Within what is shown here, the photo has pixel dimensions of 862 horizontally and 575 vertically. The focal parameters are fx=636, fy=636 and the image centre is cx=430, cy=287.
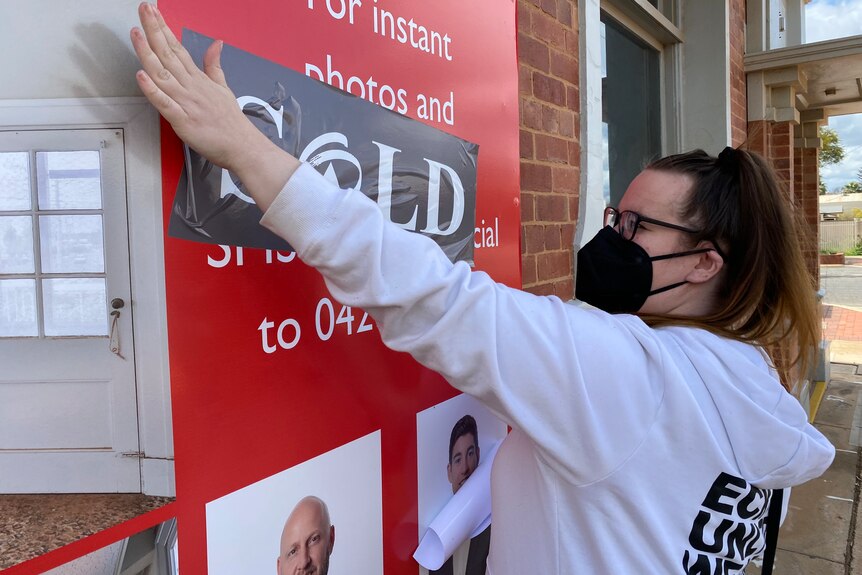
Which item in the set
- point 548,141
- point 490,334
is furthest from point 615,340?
point 548,141

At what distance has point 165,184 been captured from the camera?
987 mm

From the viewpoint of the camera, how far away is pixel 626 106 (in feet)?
13.5

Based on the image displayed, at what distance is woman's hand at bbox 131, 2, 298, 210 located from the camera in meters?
0.88

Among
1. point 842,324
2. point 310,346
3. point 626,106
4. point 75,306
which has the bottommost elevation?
point 842,324

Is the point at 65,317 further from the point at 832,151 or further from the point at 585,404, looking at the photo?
the point at 832,151

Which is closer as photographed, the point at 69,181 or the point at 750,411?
the point at 69,181

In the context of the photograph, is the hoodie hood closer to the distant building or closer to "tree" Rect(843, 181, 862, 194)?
the distant building

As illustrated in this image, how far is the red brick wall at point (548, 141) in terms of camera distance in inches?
85.5

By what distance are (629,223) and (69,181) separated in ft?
3.59

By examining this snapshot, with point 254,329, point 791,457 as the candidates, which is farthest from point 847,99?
point 254,329

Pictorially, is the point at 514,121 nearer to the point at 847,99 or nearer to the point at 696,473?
the point at 696,473

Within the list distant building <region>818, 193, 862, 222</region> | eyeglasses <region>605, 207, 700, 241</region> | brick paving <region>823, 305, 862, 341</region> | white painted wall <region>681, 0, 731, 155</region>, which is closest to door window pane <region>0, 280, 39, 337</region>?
eyeglasses <region>605, 207, 700, 241</region>

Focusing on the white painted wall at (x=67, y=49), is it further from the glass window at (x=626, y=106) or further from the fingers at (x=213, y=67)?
the glass window at (x=626, y=106)

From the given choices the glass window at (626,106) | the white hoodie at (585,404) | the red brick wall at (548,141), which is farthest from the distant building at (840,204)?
the white hoodie at (585,404)
